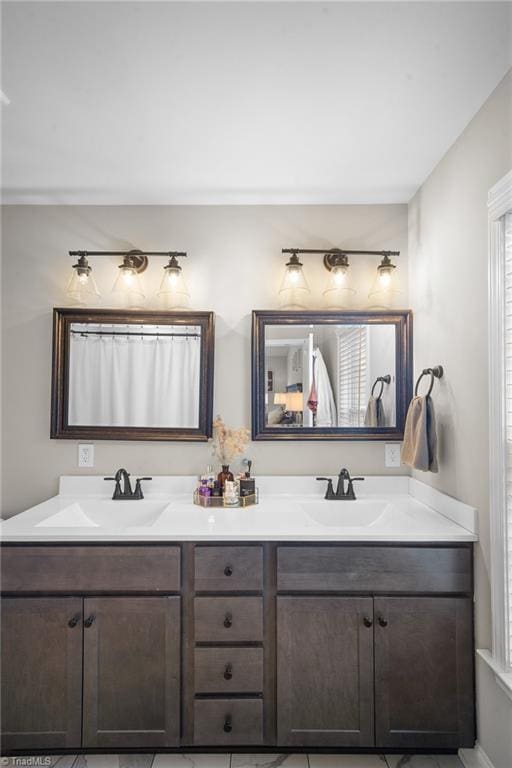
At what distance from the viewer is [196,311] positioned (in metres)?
2.53

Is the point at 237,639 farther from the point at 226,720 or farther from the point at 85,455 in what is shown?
the point at 85,455

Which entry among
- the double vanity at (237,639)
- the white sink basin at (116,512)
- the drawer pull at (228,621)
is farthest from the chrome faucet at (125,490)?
the drawer pull at (228,621)

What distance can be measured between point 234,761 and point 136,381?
1730 millimetres

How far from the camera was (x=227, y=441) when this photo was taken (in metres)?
2.31

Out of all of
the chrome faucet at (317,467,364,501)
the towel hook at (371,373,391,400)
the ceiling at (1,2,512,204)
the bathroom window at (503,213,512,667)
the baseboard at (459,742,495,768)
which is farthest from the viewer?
the towel hook at (371,373,391,400)

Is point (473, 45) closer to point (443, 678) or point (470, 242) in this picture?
point (470, 242)

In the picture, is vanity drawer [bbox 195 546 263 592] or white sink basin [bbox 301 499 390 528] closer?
vanity drawer [bbox 195 546 263 592]

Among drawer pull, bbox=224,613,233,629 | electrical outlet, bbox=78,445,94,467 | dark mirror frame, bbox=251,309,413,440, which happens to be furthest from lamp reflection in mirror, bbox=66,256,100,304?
drawer pull, bbox=224,613,233,629

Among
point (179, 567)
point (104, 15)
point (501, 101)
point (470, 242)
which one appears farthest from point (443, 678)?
point (104, 15)

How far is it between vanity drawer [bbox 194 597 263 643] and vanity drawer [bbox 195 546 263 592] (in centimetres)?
7

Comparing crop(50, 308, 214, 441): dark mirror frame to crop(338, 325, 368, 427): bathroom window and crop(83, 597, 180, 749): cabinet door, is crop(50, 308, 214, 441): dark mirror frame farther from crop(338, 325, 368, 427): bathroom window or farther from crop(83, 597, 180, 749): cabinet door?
crop(83, 597, 180, 749): cabinet door

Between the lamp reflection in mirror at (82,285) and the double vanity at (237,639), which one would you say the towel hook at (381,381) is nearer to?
the double vanity at (237,639)

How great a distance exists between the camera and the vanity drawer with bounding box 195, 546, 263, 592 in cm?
184

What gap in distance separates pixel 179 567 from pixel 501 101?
2063 mm
